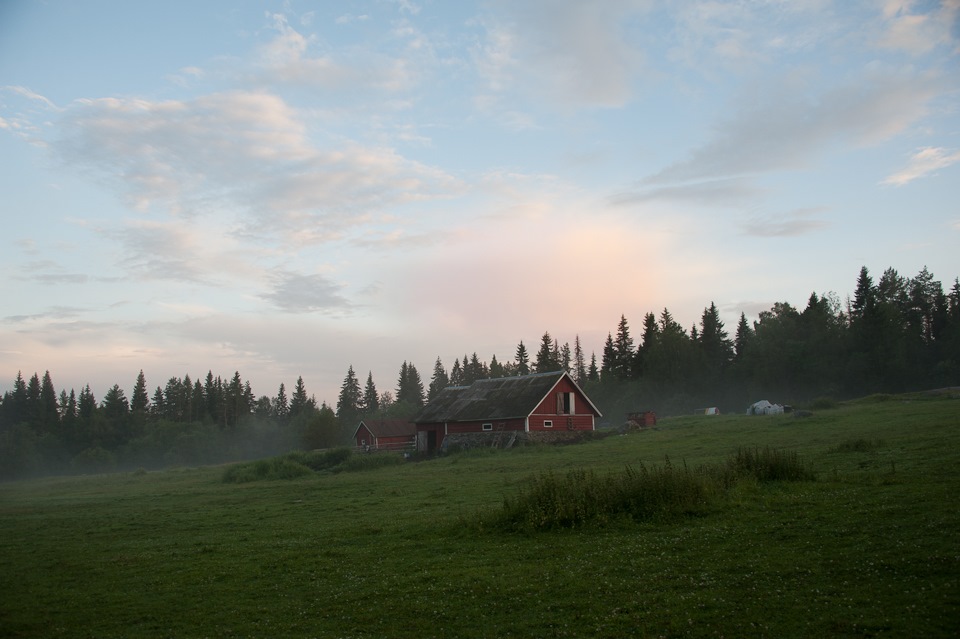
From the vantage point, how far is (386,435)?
263 feet

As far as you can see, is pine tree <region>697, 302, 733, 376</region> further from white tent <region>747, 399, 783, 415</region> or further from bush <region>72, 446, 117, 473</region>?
bush <region>72, 446, 117, 473</region>

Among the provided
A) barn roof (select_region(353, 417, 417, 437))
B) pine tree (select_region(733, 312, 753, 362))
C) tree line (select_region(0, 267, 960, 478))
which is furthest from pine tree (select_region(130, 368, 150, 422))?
pine tree (select_region(733, 312, 753, 362))

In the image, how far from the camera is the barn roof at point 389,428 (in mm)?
80000

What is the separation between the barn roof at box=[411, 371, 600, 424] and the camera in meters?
58.3

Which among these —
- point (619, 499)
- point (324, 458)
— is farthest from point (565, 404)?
point (619, 499)

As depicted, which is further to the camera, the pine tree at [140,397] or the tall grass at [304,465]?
the pine tree at [140,397]

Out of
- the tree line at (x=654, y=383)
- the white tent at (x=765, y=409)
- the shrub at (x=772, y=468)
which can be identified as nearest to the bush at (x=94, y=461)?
the tree line at (x=654, y=383)

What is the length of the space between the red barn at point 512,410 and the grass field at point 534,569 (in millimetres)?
32727

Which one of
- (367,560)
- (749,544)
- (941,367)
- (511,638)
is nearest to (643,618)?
(511,638)

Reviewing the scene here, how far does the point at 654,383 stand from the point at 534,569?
4052 inches

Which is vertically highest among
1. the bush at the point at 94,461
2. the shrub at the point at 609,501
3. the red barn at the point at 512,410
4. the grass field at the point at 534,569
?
the red barn at the point at 512,410

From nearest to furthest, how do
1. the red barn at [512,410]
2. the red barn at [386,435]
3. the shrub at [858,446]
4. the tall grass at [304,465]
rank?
the shrub at [858,446], the tall grass at [304,465], the red barn at [512,410], the red barn at [386,435]

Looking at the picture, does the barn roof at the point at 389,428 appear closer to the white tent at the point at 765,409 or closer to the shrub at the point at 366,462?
the shrub at the point at 366,462

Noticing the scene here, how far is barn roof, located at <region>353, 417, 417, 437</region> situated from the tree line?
12.3 ft
